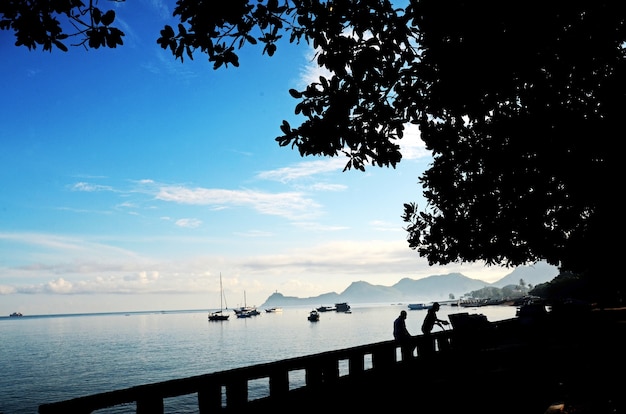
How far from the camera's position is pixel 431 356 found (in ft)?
40.7

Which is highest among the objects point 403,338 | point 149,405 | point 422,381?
point 149,405

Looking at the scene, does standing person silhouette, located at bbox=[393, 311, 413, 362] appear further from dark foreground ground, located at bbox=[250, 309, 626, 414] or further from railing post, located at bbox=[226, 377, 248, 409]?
railing post, located at bbox=[226, 377, 248, 409]

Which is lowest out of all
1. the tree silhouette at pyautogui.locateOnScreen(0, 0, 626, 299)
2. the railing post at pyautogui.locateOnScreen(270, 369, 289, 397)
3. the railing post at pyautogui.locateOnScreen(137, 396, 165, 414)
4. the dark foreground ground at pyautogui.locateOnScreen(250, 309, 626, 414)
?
the dark foreground ground at pyautogui.locateOnScreen(250, 309, 626, 414)

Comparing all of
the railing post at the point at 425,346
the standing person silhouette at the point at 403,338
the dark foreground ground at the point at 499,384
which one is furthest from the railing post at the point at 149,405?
the railing post at the point at 425,346

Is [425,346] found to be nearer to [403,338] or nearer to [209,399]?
[403,338]

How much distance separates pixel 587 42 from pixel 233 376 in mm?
7615

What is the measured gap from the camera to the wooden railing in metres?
4.90

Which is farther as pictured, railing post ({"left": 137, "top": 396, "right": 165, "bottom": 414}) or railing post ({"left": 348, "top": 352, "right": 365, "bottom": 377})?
railing post ({"left": 348, "top": 352, "right": 365, "bottom": 377})

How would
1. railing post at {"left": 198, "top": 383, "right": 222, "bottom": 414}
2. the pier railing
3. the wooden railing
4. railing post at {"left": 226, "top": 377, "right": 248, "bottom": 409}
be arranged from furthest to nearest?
railing post at {"left": 226, "top": 377, "right": 248, "bottom": 409}, railing post at {"left": 198, "top": 383, "right": 222, "bottom": 414}, the pier railing, the wooden railing

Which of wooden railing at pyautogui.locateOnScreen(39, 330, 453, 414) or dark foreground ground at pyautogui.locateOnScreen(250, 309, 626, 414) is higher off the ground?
wooden railing at pyautogui.locateOnScreen(39, 330, 453, 414)

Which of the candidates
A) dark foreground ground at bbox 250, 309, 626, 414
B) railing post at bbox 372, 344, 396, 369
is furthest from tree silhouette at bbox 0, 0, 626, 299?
railing post at bbox 372, 344, 396, 369

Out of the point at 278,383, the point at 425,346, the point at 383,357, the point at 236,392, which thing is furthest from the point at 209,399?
the point at 425,346

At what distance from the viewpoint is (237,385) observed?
6.62 m

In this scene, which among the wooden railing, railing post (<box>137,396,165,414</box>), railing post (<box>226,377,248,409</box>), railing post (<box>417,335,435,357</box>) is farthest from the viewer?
railing post (<box>417,335,435,357</box>)
